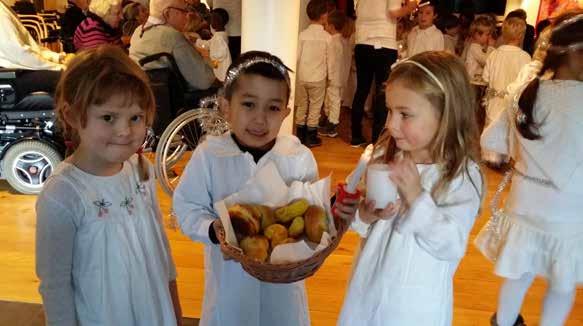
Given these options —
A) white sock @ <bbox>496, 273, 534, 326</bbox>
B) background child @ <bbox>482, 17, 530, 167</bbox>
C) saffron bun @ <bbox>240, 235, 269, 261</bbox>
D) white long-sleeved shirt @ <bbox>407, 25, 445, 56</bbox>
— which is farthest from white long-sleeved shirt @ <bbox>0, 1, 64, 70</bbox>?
background child @ <bbox>482, 17, 530, 167</bbox>

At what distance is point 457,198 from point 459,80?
28 centimetres

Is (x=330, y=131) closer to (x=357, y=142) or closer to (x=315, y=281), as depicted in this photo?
(x=357, y=142)

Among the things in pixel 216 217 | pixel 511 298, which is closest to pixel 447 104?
pixel 216 217

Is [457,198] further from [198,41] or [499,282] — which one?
[198,41]

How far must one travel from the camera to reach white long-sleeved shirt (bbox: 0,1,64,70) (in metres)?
3.21

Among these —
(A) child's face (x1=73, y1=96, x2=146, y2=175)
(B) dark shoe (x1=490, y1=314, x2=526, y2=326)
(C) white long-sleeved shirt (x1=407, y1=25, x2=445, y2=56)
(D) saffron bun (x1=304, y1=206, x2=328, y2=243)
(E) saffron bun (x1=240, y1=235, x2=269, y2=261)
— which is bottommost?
(B) dark shoe (x1=490, y1=314, x2=526, y2=326)

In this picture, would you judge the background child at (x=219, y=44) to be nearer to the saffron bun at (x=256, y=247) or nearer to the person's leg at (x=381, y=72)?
the person's leg at (x=381, y=72)

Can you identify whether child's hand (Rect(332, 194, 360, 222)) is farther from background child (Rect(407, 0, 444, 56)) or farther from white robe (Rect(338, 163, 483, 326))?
background child (Rect(407, 0, 444, 56))

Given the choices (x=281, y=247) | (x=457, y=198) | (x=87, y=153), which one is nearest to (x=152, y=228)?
(x=87, y=153)

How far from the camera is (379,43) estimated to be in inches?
171

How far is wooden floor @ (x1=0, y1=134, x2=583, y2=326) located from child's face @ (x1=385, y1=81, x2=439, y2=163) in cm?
117

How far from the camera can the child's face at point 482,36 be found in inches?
194

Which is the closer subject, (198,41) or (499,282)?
(499,282)

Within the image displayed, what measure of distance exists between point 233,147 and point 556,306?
1.37 metres
